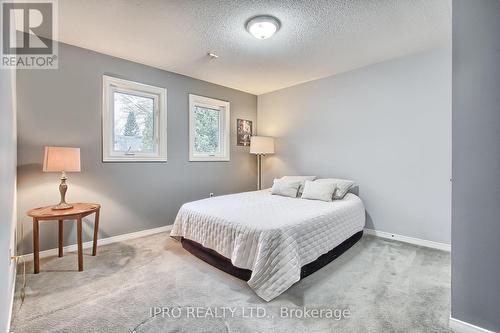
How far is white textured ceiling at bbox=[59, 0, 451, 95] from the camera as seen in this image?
6.89ft

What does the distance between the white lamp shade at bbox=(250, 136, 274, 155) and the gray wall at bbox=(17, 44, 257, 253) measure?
34.0 inches

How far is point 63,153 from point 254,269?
7.42 ft

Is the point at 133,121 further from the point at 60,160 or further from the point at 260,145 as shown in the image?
the point at 260,145

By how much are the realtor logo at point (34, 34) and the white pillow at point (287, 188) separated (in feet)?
10.7

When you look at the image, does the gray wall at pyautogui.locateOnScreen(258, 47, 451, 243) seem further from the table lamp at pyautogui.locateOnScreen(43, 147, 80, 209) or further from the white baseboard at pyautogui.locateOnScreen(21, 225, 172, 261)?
the table lamp at pyautogui.locateOnScreen(43, 147, 80, 209)

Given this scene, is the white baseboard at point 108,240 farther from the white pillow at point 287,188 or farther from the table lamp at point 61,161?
the white pillow at point 287,188

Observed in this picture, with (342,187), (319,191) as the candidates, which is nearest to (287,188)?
(319,191)

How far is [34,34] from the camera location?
2.59 m

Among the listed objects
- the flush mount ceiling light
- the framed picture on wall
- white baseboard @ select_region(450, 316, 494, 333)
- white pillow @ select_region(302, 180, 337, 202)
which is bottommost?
white baseboard @ select_region(450, 316, 494, 333)

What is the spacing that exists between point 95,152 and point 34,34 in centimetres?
140

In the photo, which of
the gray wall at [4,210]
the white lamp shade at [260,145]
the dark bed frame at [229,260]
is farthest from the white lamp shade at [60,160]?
the white lamp shade at [260,145]

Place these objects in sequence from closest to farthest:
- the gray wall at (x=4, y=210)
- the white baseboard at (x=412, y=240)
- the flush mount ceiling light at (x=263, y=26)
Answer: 1. the gray wall at (x=4, y=210)
2. the flush mount ceiling light at (x=263, y=26)
3. the white baseboard at (x=412, y=240)

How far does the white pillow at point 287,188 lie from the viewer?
11.8ft

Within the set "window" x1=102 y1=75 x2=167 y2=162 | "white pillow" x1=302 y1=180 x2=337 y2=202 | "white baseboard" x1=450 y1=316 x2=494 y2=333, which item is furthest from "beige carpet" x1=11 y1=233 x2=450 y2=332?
"window" x1=102 y1=75 x2=167 y2=162
